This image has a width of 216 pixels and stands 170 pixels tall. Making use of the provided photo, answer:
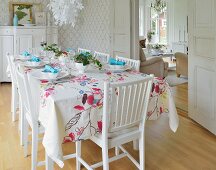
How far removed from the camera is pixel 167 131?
135 inches

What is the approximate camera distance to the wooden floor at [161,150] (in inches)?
102

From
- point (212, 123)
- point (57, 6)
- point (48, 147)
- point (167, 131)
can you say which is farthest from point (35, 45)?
point (48, 147)

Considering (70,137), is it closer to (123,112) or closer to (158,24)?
(123,112)

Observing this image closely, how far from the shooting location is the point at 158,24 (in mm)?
10539

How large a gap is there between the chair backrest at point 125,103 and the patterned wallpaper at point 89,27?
3.58 m

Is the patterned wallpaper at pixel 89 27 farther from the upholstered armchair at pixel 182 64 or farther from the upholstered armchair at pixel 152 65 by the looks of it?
the upholstered armchair at pixel 182 64

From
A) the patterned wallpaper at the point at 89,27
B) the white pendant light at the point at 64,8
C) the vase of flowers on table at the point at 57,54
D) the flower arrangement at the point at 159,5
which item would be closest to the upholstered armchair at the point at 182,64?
the patterned wallpaper at the point at 89,27

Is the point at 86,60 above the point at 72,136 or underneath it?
above

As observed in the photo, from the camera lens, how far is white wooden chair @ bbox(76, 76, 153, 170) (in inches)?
73.2

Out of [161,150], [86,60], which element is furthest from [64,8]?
[161,150]

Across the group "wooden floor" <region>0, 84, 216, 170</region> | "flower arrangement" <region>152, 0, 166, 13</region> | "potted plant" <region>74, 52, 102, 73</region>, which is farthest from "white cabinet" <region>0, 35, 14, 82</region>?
"flower arrangement" <region>152, 0, 166, 13</region>

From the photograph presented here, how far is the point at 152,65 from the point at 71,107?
4.19m

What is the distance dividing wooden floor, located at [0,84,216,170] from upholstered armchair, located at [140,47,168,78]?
6.89ft

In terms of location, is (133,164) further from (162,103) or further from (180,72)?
(180,72)
